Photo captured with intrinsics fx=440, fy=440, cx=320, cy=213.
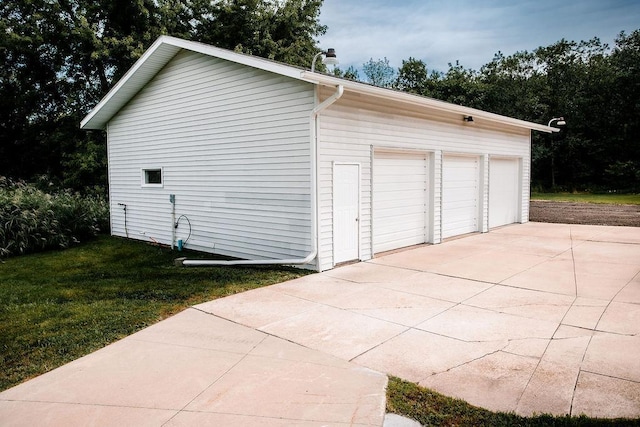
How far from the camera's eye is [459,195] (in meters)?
11.2

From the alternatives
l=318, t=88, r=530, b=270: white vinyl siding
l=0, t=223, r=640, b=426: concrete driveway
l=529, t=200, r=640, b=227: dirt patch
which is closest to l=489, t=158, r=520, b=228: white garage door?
l=318, t=88, r=530, b=270: white vinyl siding

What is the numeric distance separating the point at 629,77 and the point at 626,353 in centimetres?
3346

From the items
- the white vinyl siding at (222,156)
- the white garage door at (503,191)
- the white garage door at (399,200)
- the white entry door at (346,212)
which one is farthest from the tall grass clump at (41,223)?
the white garage door at (503,191)

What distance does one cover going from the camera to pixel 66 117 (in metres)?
17.7

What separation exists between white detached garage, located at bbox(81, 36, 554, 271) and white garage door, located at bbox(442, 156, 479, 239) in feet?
0.17

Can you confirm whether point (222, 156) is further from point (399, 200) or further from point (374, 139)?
point (399, 200)

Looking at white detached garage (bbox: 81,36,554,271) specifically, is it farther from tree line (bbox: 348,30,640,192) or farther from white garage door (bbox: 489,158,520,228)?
tree line (bbox: 348,30,640,192)

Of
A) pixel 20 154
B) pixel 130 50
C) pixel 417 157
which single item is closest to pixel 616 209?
pixel 417 157

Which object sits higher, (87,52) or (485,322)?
(87,52)

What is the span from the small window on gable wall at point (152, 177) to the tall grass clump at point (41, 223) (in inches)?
77.4

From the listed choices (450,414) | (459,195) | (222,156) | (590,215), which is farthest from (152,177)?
(590,215)

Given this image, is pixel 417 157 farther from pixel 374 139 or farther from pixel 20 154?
pixel 20 154

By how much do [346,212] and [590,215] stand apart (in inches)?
474

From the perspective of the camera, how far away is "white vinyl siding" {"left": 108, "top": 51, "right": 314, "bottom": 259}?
750 cm
